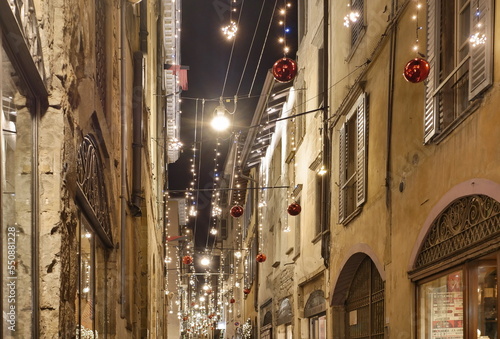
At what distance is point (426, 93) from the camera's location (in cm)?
800

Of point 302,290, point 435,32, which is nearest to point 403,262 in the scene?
point 435,32

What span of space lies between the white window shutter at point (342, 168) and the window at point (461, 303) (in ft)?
14.8

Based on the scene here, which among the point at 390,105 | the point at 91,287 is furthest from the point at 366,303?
the point at 91,287

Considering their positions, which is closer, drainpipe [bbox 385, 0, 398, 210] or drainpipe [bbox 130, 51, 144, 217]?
drainpipe [bbox 385, 0, 398, 210]

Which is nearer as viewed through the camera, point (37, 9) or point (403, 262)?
point (37, 9)

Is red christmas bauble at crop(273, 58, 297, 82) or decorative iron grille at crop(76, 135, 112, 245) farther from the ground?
red christmas bauble at crop(273, 58, 297, 82)

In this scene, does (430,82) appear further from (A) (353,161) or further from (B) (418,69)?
(A) (353,161)

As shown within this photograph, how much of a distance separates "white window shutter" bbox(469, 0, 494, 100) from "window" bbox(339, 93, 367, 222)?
15.1 feet

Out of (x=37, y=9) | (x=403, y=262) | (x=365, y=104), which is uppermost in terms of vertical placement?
(x=365, y=104)

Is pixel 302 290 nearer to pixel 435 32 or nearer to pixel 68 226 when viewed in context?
pixel 435 32

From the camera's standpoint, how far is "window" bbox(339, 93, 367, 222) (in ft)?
37.1

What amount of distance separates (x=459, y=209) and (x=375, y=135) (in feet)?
12.0

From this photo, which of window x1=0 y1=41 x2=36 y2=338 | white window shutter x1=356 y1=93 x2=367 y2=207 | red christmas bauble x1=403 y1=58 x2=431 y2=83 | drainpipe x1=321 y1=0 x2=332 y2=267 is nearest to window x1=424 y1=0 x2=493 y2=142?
red christmas bauble x1=403 y1=58 x2=431 y2=83

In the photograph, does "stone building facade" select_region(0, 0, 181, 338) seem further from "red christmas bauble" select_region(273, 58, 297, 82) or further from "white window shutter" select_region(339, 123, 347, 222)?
"white window shutter" select_region(339, 123, 347, 222)
